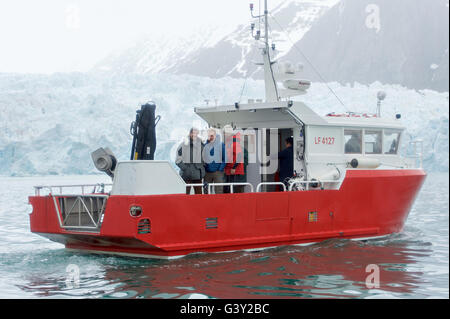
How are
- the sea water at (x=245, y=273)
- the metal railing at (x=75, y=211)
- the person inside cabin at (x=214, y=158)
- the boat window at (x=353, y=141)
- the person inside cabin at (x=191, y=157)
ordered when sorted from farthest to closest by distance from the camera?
→ 1. the boat window at (x=353, y=141)
2. the person inside cabin at (x=214, y=158)
3. the person inside cabin at (x=191, y=157)
4. the metal railing at (x=75, y=211)
5. the sea water at (x=245, y=273)

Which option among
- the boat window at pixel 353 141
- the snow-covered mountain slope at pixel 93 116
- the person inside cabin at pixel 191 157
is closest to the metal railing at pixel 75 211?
the person inside cabin at pixel 191 157

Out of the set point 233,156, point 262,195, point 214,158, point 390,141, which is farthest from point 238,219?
point 390,141

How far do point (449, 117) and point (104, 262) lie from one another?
2140cm

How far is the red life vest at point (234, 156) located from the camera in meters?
8.50

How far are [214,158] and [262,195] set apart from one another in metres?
0.90

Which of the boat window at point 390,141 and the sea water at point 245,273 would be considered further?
the boat window at point 390,141

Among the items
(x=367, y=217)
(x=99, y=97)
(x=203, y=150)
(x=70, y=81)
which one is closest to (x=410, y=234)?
(x=367, y=217)

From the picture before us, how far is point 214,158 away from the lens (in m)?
8.08

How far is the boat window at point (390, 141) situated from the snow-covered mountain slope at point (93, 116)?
15505 mm

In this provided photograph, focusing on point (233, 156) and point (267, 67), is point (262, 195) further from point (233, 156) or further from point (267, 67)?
point (267, 67)

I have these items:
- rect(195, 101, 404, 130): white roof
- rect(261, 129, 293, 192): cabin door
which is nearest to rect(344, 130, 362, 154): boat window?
rect(195, 101, 404, 130): white roof

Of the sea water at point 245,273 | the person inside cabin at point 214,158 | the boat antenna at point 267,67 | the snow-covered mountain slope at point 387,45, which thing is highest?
the snow-covered mountain slope at point 387,45

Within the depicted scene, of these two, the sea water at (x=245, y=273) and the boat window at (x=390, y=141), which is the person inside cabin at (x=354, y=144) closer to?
the boat window at (x=390, y=141)

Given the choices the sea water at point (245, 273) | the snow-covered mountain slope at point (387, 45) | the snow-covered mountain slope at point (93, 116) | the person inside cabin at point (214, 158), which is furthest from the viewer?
the snow-covered mountain slope at point (387, 45)
